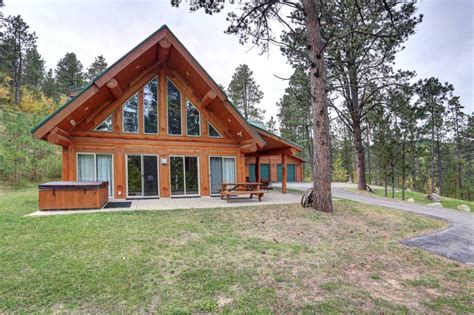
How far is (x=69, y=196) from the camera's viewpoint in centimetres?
714

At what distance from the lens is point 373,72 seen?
14414 millimetres

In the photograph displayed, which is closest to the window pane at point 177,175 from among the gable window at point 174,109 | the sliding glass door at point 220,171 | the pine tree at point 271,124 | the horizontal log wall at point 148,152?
the horizontal log wall at point 148,152

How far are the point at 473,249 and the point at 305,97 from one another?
1126 cm

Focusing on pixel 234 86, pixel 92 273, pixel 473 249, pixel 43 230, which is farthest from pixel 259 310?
pixel 234 86

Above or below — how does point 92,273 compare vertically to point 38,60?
below

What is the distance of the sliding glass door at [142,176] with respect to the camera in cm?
999

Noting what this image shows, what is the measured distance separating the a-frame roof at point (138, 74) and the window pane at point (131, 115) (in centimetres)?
62

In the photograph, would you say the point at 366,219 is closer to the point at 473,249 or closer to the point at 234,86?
the point at 473,249

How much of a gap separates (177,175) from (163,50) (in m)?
5.12

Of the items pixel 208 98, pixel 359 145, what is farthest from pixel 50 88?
pixel 359 145

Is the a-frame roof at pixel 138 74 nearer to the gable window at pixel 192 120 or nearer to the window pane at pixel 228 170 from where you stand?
the gable window at pixel 192 120

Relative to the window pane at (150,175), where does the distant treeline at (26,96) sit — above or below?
above

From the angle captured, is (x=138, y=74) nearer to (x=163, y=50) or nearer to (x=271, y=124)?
(x=163, y=50)

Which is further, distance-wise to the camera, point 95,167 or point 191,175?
point 191,175
